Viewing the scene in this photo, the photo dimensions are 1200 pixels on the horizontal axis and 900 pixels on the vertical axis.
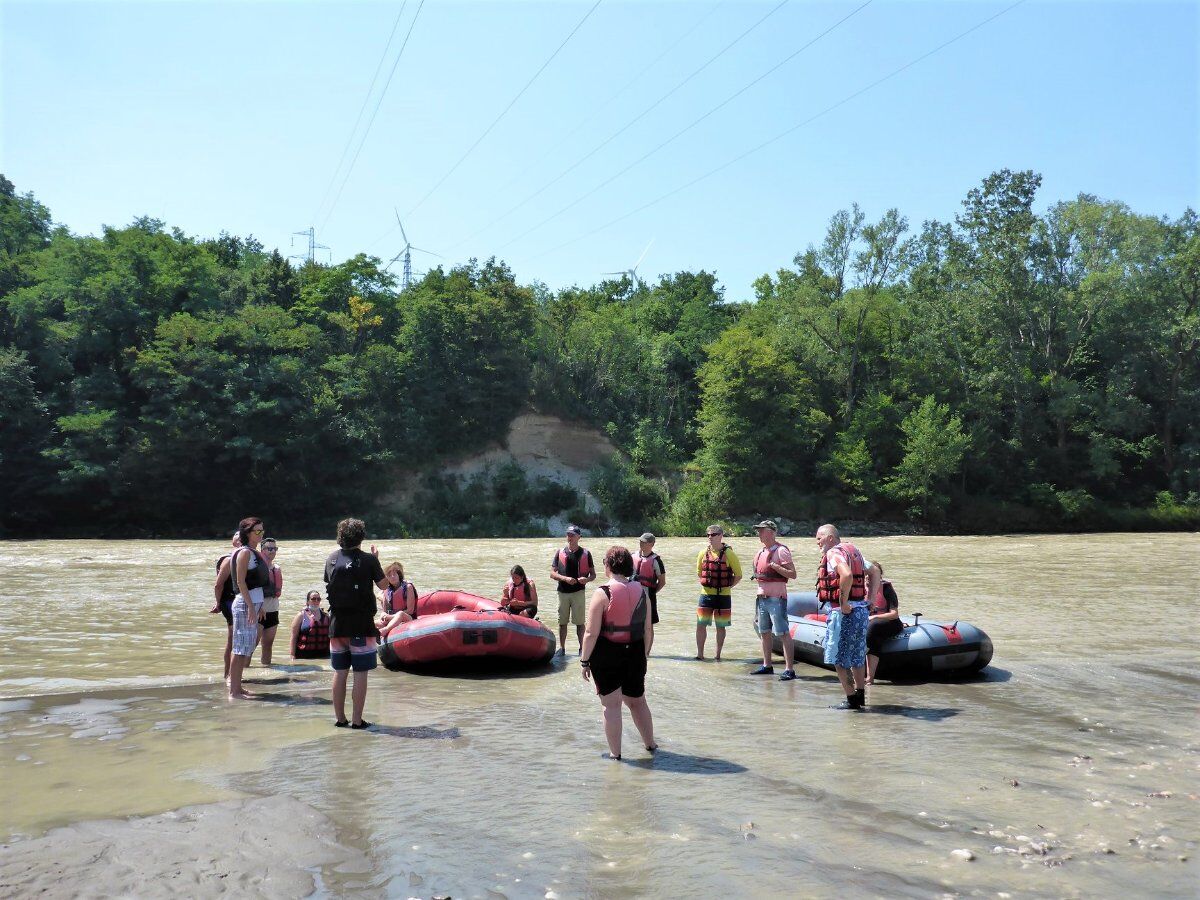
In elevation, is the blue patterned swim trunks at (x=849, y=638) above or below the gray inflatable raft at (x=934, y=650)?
above

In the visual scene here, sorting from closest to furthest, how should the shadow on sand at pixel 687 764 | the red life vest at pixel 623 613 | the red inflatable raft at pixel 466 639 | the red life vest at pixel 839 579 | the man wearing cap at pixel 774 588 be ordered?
the shadow on sand at pixel 687 764
the red life vest at pixel 623 613
the red life vest at pixel 839 579
the man wearing cap at pixel 774 588
the red inflatable raft at pixel 466 639

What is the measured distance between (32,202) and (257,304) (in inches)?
1059

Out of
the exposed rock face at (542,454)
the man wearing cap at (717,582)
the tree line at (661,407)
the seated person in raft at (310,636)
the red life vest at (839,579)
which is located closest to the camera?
the red life vest at (839,579)

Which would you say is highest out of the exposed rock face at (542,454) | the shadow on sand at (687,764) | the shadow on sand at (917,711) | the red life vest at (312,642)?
the exposed rock face at (542,454)

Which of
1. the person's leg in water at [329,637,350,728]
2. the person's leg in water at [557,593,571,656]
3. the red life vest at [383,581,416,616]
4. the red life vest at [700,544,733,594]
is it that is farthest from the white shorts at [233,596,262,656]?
the red life vest at [700,544,733,594]

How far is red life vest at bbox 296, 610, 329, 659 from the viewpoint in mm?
11359

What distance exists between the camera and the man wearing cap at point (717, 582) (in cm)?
1099

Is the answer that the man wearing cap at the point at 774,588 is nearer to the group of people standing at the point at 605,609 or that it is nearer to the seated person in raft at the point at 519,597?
the group of people standing at the point at 605,609

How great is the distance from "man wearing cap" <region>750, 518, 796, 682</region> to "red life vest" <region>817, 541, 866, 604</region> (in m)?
1.43

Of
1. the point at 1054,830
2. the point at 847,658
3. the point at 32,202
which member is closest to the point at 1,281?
the point at 32,202

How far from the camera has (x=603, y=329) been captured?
2178 inches

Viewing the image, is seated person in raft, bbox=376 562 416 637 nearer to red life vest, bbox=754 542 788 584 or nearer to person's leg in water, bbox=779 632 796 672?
red life vest, bbox=754 542 788 584

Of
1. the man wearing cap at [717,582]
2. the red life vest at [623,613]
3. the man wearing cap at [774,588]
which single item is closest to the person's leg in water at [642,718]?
the red life vest at [623,613]

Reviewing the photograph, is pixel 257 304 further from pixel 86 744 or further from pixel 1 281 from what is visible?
pixel 86 744
